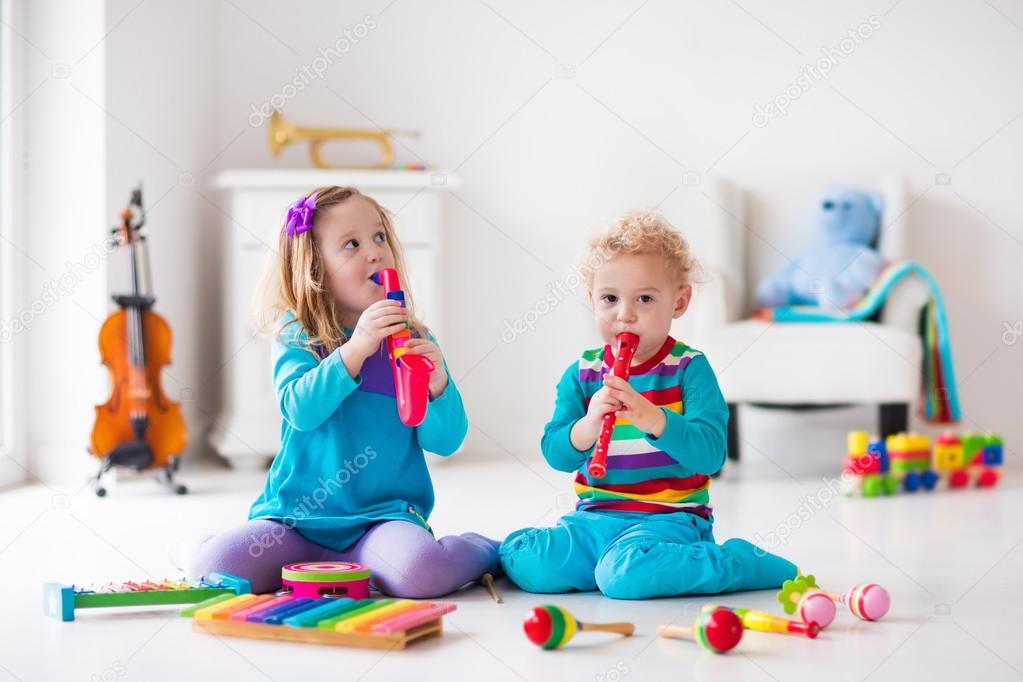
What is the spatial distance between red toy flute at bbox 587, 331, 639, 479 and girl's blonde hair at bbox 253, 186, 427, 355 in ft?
0.94

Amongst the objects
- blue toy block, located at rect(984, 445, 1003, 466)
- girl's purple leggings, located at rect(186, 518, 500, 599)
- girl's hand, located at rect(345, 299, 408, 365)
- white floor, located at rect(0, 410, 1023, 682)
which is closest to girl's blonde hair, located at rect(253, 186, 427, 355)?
girl's hand, located at rect(345, 299, 408, 365)

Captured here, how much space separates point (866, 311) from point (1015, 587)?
1381mm

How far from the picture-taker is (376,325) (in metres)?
1.55

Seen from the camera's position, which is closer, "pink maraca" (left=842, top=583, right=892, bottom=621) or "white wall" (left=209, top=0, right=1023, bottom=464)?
"pink maraca" (left=842, top=583, right=892, bottom=621)

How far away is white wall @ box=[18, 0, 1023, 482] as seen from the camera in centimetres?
334

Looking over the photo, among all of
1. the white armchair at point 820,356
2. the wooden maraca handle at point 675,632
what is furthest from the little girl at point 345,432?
the white armchair at point 820,356

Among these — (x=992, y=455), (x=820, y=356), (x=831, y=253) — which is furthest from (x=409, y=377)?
(x=831, y=253)

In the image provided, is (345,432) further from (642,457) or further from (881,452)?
(881,452)

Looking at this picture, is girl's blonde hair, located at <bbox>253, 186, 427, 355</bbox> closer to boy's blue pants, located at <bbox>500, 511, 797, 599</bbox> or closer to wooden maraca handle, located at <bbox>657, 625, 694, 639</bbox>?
boy's blue pants, located at <bbox>500, 511, 797, 599</bbox>

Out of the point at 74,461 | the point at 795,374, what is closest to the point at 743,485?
the point at 795,374

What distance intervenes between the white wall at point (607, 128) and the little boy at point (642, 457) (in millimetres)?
1768

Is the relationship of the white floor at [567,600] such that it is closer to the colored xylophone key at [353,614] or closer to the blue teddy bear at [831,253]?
the colored xylophone key at [353,614]

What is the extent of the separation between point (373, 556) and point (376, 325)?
11.5 inches

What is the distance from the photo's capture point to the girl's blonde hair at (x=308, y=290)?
1.68m
